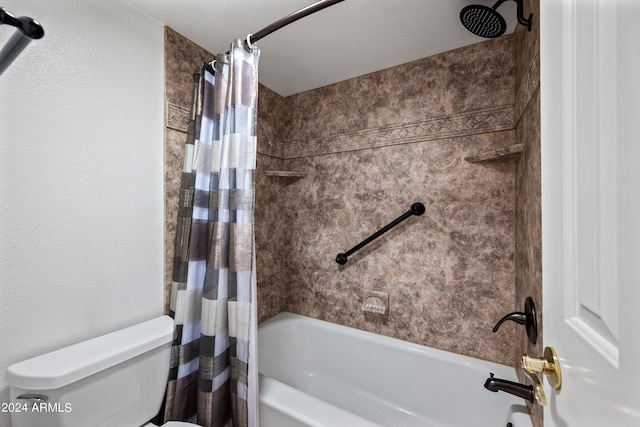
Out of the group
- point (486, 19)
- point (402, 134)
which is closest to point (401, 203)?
point (402, 134)

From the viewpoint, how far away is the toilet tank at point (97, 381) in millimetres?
765

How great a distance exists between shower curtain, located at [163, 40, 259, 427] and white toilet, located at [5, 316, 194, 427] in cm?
11

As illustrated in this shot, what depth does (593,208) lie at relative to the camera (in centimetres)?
31

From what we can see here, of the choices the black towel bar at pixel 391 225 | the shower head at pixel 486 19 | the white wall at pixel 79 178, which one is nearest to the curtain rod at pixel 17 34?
the white wall at pixel 79 178

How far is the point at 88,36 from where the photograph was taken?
103 centimetres

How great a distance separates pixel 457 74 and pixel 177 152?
168 centimetres

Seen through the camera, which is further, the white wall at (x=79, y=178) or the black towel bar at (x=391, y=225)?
the black towel bar at (x=391, y=225)

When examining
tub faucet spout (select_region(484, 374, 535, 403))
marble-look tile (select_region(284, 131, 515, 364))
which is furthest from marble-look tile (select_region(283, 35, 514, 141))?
tub faucet spout (select_region(484, 374, 535, 403))

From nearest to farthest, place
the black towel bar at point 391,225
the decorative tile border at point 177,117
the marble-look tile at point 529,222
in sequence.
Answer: the marble-look tile at point 529,222 → the decorative tile border at point 177,117 → the black towel bar at point 391,225

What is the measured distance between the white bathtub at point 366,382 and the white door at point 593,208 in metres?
0.91

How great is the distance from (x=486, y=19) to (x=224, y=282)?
164 cm

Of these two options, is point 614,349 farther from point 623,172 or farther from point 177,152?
point 177,152

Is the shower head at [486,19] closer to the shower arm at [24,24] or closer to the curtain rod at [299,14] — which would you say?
the curtain rod at [299,14]

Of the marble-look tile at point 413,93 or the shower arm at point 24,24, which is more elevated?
the marble-look tile at point 413,93
